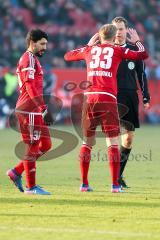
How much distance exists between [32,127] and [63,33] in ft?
62.1

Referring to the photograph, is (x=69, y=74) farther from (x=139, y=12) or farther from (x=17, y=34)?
(x=139, y=12)

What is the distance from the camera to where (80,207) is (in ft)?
31.8

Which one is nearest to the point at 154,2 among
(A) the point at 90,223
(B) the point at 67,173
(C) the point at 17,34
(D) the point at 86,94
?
(C) the point at 17,34

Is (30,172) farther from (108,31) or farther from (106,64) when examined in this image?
(108,31)

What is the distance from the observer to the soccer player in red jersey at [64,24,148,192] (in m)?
11.1

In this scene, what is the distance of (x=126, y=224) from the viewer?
8500 mm

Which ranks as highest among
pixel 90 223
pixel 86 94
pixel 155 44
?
pixel 155 44

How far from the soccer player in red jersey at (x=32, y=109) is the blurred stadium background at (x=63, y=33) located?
49.2 ft

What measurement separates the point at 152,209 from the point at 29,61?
8.45 ft

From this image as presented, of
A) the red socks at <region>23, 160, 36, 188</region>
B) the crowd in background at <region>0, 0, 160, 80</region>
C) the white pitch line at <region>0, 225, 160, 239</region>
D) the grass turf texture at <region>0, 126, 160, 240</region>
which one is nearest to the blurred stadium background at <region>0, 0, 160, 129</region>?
the crowd in background at <region>0, 0, 160, 80</region>

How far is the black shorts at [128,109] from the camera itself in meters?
12.3

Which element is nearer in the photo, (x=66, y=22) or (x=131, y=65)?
(x=131, y=65)

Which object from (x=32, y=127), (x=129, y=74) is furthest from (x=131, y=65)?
(x=32, y=127)

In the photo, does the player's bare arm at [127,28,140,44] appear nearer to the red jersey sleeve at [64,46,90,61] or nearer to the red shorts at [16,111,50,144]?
the red jersey sleeve at [64,46,90,61]
